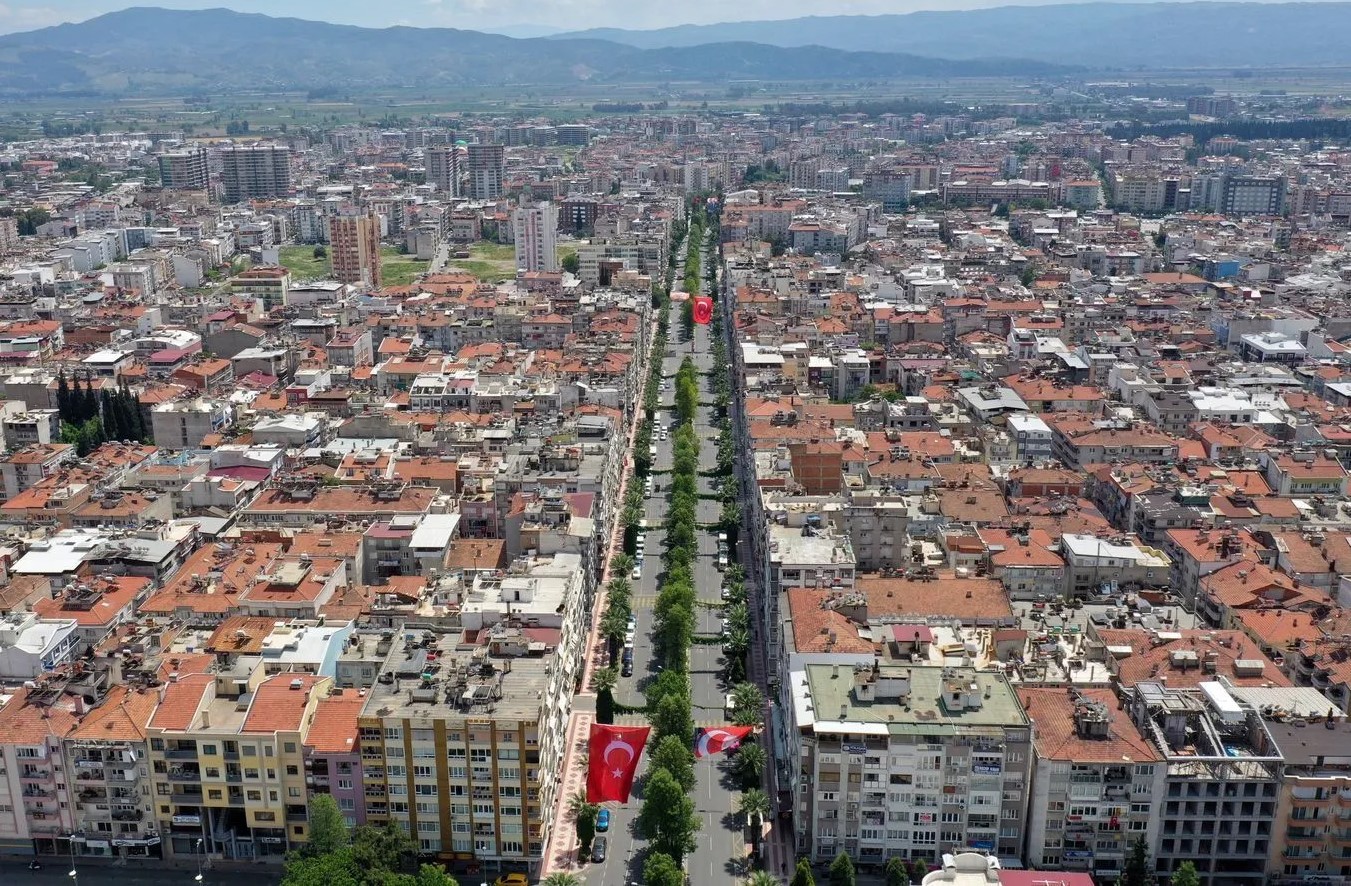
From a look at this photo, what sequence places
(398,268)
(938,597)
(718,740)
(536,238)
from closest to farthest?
(718,740) < (938,597) < (536,238) < (398,268)

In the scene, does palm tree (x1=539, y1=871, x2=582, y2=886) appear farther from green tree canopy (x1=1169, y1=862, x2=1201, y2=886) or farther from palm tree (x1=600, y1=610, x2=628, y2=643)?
green tree canopy (x1=1169, y1=862, x2=1201, y2=886)

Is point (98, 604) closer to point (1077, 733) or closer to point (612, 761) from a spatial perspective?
point (612, 761)

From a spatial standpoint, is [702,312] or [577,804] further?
[702,312]

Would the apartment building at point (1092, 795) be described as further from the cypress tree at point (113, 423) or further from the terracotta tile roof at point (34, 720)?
the cypress tree at point (113, 423)

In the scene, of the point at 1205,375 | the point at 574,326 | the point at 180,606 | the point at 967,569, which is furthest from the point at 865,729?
the point at 574,326

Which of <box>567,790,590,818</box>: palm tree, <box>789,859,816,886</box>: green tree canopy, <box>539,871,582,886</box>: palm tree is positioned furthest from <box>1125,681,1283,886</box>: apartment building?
<box>567,790,590,818</box>: palm tree

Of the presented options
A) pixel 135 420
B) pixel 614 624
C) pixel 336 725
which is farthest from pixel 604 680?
pixel 135 420

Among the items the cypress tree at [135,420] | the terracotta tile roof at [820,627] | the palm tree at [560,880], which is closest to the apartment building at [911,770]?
the terracotta tile roof at [820,627]
